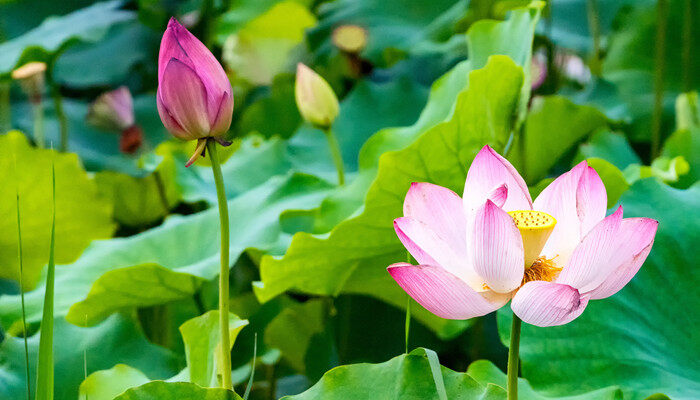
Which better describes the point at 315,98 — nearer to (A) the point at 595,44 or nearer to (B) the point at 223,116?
(B) the point at 223,116

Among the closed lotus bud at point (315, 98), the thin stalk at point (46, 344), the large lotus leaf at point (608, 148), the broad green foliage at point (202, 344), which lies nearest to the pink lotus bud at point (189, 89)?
the thin stalk at point (46, 344)

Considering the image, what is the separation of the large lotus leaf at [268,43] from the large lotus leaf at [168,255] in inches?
43.6

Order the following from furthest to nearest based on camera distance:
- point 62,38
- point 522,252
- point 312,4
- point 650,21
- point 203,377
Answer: point 312,4
point 650,21
point 62,38
point 203,377
point 522,252

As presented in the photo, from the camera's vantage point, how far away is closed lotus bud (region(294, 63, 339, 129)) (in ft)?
3.69

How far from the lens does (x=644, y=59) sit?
5.63ft

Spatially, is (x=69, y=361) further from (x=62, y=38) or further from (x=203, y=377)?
(x=62, y=38)

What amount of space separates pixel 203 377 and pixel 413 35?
1.20 m

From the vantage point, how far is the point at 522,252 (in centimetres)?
47

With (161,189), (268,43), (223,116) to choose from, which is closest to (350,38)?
(268,43)

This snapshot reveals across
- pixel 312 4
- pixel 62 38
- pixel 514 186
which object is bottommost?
pixel 312 4

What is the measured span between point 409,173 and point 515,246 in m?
0.39

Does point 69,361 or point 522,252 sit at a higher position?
point 522,252

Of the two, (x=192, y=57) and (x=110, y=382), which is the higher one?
(x=192, y=57)

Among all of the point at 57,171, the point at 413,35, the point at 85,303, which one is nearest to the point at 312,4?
Result: the point at 413,35
